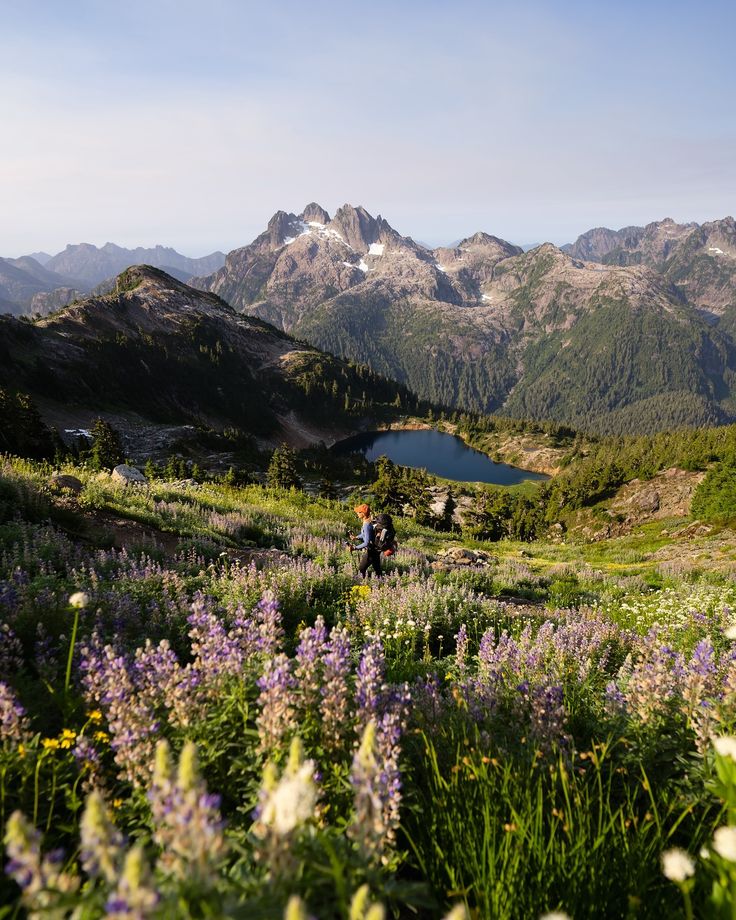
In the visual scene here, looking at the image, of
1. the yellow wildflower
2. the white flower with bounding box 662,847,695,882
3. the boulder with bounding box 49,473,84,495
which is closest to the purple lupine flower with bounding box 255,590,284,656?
the yellow wildflower

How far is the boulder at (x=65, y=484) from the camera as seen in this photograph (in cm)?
1318

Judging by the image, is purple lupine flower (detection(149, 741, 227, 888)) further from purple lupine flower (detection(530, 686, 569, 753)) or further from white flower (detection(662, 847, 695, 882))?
purple lupine flower (detection(530, 686, 569, 753))

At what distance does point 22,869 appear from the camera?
1.41 metres

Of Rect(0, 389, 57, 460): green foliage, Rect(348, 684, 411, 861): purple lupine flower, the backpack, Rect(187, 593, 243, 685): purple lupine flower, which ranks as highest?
Rect(348, 684, 411, 861): purple lupine flower

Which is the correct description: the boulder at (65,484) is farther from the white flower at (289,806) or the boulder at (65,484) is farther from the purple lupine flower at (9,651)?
the white flower at (289,806)

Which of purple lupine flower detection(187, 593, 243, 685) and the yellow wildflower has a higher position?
purple lupine flower detection(187, 593, 243, 685)

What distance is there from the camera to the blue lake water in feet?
465

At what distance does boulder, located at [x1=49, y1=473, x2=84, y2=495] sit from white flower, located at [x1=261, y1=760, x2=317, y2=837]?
44.7 ft

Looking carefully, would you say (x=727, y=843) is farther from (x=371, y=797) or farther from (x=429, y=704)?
(x=429, y=704)

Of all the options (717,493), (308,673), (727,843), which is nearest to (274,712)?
(308,673)

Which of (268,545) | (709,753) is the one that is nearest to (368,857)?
(709,753)

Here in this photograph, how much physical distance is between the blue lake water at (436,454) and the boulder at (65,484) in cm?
12008

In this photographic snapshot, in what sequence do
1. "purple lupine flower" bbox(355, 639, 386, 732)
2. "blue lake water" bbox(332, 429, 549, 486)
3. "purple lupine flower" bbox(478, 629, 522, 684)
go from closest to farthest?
"purple lupine flower" bbox(355, 639, 386, 732) → "purple lupine flower" bbox(478, 629, 522, 684) → "blue lake water" bbox(332, 429, 549, 486)

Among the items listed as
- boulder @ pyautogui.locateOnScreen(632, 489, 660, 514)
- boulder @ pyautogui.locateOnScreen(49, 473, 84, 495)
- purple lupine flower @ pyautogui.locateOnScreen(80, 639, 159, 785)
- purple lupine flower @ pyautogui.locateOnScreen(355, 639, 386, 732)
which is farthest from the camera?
boulder @ pyautogui.locateOnScreen(632, 489, 660, 514)
